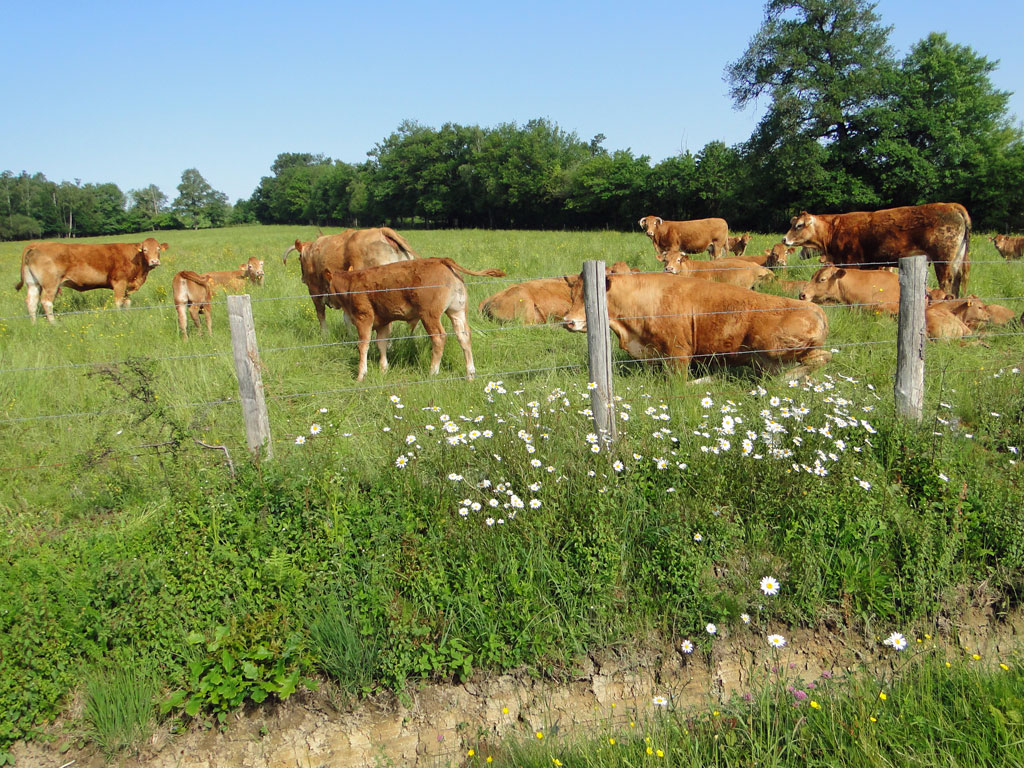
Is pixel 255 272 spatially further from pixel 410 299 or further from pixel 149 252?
pixel 410 299

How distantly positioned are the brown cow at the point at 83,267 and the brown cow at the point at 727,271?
971 cm

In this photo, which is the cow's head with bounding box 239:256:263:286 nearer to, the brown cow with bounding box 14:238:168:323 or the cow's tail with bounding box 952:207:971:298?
the brown cow with bounding box 14:238:168:323

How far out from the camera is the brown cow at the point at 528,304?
1043 centimetres

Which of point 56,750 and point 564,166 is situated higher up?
point 564,166

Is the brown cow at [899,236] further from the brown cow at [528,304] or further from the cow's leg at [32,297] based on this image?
the cow's leg at [32,297]

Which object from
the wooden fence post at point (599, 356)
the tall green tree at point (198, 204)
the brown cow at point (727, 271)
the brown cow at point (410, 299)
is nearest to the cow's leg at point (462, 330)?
the brown cow at point (410, 299)

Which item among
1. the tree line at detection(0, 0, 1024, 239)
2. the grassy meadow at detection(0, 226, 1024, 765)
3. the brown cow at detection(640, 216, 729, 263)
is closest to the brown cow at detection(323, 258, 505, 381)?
the grassy meadow at detection(0, 226, 1024, 765)

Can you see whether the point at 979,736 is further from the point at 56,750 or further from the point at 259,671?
the point at 56,750

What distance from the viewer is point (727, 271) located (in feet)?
41.3

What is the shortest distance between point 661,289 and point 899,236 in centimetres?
700

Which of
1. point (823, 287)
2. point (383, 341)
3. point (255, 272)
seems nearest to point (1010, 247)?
point (823, 287)

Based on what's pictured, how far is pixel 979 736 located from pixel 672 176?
48757mm

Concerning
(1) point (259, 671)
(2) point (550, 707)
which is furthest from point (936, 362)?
(1) point (259, 671)

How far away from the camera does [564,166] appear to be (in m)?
70.8
